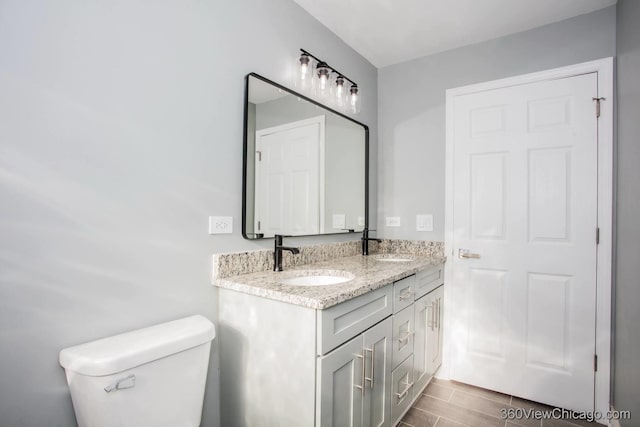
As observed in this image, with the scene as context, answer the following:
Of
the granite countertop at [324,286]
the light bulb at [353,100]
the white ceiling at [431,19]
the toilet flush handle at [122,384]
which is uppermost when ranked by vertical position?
the white ceiling at [431,19]

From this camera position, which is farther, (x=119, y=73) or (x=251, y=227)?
(x=251, y=227)

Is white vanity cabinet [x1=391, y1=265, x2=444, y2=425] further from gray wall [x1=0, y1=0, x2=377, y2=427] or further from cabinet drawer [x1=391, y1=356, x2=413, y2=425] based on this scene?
gray wall [x1=0, y1=0, x2=377, y2=427]

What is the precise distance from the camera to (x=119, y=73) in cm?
115

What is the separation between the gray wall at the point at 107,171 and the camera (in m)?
0.93

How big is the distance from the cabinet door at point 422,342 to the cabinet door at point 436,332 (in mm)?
48

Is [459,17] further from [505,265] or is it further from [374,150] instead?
[505,265]

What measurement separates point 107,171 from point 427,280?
186cm

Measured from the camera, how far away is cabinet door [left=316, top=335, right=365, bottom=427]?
3.82 feet

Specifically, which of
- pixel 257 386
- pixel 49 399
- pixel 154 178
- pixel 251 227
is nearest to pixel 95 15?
pixel 154 178

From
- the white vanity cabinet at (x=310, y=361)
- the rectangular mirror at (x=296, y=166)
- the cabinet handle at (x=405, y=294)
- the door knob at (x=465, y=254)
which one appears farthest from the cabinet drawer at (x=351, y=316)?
the door knob at (x=465, y=254)

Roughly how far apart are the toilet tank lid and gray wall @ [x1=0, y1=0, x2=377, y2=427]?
64mm

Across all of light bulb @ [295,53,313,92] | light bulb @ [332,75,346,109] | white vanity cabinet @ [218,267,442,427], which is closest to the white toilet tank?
white vanity cabinet @ [218,267,442,427]

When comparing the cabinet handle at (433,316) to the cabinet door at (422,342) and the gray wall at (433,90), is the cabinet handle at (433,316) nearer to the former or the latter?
the cabinet door at (422,342)

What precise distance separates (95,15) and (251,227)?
1009 millimetres
